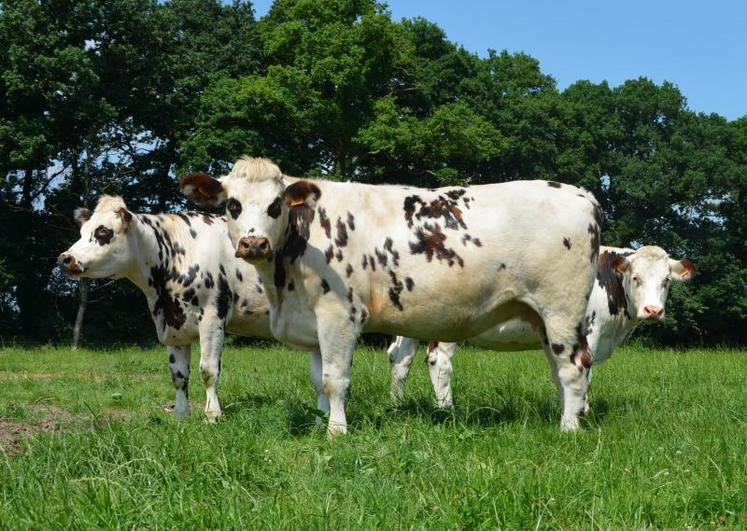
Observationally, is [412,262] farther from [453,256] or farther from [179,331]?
[179,331]

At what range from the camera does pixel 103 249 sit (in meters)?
9.27

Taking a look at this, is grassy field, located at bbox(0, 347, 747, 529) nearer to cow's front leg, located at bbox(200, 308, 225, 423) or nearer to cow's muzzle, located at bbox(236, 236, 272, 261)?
cow's front leg, located at bbox(200, 308, 225, 423)

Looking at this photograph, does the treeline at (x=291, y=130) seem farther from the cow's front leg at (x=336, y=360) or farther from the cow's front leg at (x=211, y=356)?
the cow's front leg at (x=336, y=360)

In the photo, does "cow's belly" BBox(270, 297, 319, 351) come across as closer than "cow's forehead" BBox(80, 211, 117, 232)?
Yes

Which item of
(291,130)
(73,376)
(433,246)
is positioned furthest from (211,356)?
(291,130)

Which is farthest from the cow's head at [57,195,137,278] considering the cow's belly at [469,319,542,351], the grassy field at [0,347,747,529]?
the cow's belly at [469,319,542,351]

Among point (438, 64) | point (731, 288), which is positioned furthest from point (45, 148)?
point (731, 288)

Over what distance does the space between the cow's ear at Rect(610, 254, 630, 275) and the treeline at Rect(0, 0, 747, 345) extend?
21.9 m

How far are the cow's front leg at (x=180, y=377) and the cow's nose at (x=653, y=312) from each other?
5.50 metres

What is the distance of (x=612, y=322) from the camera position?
1052 centimetres

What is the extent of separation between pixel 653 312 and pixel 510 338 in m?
1.79

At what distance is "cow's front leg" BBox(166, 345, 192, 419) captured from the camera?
9.09 metres

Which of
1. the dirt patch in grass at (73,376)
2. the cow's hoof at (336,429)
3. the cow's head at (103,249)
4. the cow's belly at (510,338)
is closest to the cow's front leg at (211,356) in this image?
the cow's head at (103,249)

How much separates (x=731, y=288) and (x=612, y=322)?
3245cm
